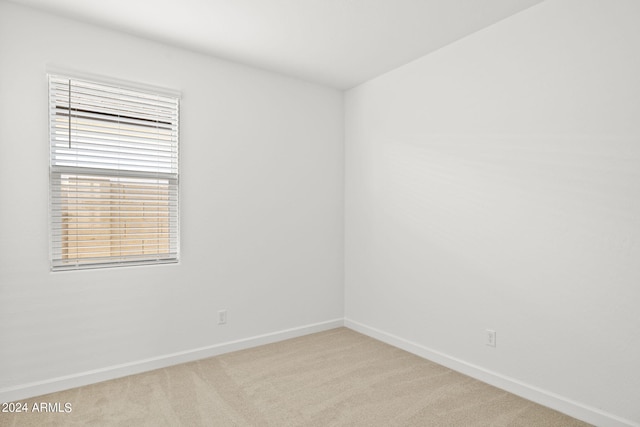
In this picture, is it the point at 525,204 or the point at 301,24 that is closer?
the point at 525,204

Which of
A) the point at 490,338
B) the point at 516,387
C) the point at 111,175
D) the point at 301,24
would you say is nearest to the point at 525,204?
the point at 490,338

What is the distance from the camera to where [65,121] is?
2631 millimetres

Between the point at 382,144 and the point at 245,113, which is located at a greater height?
the point at 245,113

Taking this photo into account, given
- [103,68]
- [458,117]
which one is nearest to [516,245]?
[458,117]

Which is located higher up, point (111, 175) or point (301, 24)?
point (301, 24)

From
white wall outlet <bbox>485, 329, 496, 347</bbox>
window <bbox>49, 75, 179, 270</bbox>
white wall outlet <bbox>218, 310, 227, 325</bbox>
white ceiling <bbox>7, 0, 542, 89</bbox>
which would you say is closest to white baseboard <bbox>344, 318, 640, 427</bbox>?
white wall outlet <bbox>485, 329, 496, 347</bbox>

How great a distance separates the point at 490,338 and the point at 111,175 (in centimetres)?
306

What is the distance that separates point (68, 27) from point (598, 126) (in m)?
3.52

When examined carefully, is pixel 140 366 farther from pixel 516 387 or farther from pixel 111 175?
pixel 516 387

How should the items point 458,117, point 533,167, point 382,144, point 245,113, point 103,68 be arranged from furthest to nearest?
point 382,144 → point 245,113 → point 458,117 → point 103,68 → point 533,167

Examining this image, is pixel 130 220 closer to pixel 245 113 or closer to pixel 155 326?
pixel 155 326

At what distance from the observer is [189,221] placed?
3127 mm

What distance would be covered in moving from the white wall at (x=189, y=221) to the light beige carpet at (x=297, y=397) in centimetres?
30

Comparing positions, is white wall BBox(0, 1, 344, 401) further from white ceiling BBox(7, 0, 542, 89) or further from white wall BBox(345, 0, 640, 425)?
white wall BBox(345, 0, 640, 425)
